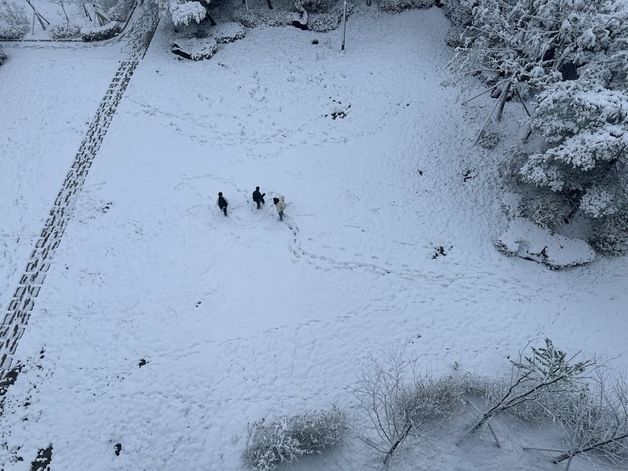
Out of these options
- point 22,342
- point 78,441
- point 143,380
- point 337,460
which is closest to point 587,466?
point 337,460

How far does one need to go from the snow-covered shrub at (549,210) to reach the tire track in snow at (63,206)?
19.9m

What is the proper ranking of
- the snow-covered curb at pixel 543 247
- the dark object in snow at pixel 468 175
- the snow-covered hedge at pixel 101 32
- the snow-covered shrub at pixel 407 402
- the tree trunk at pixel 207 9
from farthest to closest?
the snow-covered hedge at pixel 101 32, the tree trunk at pixel 207 9, the dark object in snow at pixel 468 175, the snow-covered curb at pixel 543 247, the snow-covered shrub at pixel 407 402

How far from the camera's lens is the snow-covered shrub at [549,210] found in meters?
18.1

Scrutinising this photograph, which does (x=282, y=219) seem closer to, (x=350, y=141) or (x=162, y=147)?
(x=350, y=141)

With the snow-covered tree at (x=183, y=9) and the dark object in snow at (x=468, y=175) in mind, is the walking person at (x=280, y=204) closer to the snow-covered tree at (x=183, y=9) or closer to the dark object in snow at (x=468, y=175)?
the dark object in snow at (x=468, y=175)

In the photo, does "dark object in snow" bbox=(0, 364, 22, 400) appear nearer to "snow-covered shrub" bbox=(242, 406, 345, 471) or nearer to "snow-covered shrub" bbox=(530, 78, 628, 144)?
"snow-covered shrub" bbox=(242, 406, 345, 471)

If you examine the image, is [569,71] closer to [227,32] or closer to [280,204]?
[280,204]

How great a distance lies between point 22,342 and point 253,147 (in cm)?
1241

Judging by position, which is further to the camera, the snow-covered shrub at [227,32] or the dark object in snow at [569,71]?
the snow-covered shrub at [227,32]

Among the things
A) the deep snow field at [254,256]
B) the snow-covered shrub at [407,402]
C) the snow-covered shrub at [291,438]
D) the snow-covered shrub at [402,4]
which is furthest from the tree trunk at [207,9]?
the snow-covered shrub at [291,438]

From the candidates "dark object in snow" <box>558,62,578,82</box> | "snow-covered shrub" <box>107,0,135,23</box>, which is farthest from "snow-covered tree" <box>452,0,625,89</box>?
"snow-covered shrub" <box>107,0,135,23</box>

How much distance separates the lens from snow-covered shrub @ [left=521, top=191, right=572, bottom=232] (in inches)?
713

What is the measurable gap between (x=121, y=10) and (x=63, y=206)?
49.5 ft

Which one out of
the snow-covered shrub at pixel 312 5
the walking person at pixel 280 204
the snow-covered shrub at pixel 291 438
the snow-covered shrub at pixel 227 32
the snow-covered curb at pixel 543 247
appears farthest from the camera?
the snow-covered shrub at pixel 312 5
